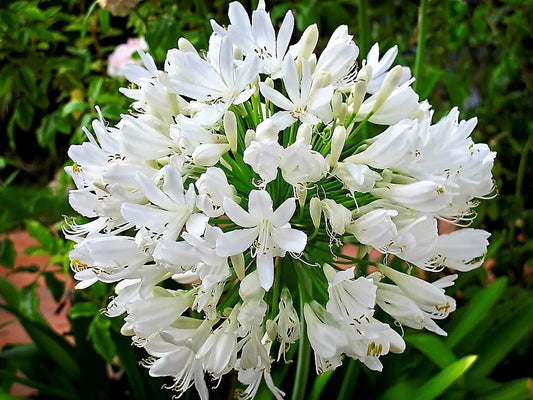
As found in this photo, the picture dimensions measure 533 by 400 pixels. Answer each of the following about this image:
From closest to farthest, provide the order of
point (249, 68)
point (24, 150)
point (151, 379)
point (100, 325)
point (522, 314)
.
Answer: point (249, 68)
point (100, 325)
point (522, 314)
point (151, 379)
point (24, 150)

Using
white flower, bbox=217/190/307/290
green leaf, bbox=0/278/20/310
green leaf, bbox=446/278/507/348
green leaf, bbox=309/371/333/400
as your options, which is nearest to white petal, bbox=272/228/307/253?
white flower, bbox=217/190/307/290

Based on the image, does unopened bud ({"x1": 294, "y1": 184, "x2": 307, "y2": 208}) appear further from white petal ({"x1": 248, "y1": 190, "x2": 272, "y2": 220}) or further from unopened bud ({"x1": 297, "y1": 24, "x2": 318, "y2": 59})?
unopened bud ({"x1": 297, "y1": 24, "x2": 318, "y2": 59})

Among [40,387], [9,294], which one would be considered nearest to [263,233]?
[40,387]

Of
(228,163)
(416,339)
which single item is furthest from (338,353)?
(416,339)

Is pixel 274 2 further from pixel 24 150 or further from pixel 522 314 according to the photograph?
pixel 24 150

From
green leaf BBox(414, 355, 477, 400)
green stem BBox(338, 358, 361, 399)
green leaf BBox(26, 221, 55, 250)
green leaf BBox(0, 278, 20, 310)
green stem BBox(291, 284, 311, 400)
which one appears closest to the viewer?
green stem BBox(291, 284, 311, 400)

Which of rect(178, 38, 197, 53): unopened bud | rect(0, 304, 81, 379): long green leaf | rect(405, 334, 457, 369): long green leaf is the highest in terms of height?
rect(178, 38, 197, 53): unopened bud

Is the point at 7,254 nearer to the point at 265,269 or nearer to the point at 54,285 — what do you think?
the point at 54,285
